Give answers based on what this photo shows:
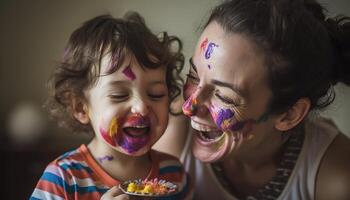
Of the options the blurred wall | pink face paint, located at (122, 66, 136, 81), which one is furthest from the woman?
the blurred wall

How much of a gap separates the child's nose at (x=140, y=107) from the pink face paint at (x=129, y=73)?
0.15 ft

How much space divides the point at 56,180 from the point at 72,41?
304 millimetres

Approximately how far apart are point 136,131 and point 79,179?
15 centimetres

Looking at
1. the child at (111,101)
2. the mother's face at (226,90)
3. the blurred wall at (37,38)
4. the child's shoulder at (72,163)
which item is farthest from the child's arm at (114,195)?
the blurred wall at (37,38)

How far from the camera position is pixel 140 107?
36.3 inches

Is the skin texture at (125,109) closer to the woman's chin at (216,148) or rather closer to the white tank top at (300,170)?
the woman's chin at (216,148)

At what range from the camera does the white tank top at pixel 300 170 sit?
1.11 metres

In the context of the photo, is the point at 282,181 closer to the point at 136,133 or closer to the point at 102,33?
the point at 136,133

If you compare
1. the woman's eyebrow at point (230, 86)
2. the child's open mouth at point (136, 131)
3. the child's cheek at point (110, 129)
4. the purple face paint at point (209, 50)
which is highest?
the purple face paint at point (209, 50)

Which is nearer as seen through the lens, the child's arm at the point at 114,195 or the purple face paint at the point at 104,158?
the child's arm at the point at 114,195

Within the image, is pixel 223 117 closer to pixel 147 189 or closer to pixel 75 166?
pixel 147 189

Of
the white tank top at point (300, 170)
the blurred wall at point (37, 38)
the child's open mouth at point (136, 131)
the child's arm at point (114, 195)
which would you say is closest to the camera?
the child's arm at point (114, 195)

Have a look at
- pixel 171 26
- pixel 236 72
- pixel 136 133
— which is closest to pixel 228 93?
pixel 236 72

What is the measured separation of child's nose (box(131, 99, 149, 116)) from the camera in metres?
0.92
